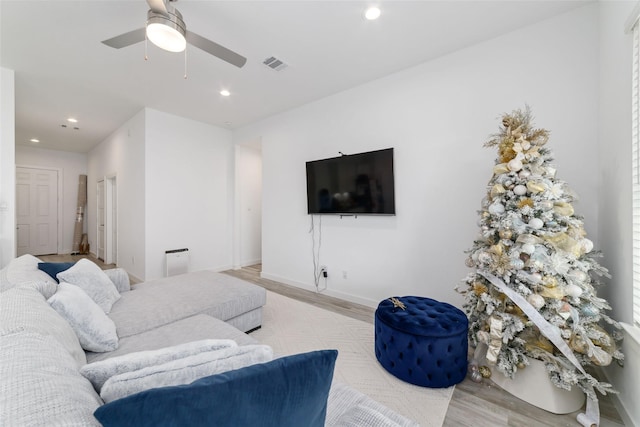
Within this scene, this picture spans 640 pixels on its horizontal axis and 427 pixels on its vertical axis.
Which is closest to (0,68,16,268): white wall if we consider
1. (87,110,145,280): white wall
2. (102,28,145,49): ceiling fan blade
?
(87,110,145,280): white wall

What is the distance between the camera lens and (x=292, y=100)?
3.94 metres

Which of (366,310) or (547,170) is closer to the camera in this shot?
(547,170)

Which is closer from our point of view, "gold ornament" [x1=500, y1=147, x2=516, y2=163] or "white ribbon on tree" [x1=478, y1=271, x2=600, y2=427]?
"white ribbon on tree" [x1=478, y1=271, x2=600, y2=427]

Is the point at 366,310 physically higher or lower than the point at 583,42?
lower

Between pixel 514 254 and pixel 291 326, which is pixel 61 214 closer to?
pixel 291 326

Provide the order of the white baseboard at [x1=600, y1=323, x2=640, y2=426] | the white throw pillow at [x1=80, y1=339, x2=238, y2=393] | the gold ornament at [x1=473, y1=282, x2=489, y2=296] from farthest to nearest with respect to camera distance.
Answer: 1. the gold ornament at [x1=473, y1=282, x2=489, y2=296]
2. the white baseboard at [x1=600, y1=323, x2=640, y2=426]
3. the white throw pillow at [x1=80, y1=339, x2=238, y2=393]

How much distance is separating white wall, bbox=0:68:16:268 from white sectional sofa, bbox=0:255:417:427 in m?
1.65

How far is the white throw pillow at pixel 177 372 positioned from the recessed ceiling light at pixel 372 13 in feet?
8.57

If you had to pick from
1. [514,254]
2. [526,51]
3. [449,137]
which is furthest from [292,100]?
[514,254]

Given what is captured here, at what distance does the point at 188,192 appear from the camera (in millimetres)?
4770

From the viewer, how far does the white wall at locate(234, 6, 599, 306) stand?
2188mm

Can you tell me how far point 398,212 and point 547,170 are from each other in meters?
1.51

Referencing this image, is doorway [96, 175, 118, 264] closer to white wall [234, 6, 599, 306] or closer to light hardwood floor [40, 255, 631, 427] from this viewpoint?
white wall [234, 6, 599, 306]

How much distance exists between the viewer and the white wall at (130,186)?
4.32 m
